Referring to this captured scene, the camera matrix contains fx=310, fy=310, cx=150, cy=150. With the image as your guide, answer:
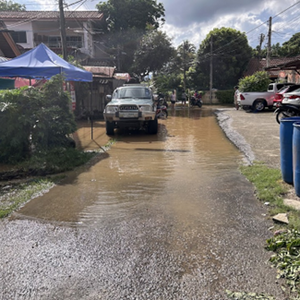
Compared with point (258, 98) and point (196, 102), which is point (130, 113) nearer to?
point (258, 98)

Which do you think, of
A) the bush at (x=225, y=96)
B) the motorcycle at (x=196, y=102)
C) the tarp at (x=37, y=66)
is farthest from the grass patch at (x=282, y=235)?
the bush at (x=225, y=96)

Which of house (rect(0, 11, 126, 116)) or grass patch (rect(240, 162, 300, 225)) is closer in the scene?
grass patch (rect(240, 162, 300, 225))

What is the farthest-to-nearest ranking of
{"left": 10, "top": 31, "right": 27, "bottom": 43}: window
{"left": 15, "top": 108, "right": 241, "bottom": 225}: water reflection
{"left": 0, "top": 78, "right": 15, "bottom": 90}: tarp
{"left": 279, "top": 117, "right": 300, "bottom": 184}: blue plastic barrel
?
{"left": 10, "top": 31, "right": 27, "bottom": 43}: window
{"left": 0, "top": 78, "right": 15, "bottom": 90}: tarp
{"left": 279, "top": 117, "right": 300, "bottom": 184}: blue plastic barrel
{"left": 15, "top": 108, "right": 241, "bottom": 225}: water reflection

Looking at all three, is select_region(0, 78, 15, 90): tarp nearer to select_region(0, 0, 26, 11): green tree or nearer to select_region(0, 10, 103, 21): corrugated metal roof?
select_region(0, 10, 103, 21): corrugated metal roof

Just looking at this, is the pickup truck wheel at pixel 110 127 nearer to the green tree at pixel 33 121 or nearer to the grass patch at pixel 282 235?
the green tree at pixel 33 121

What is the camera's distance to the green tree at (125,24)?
34.5 metres

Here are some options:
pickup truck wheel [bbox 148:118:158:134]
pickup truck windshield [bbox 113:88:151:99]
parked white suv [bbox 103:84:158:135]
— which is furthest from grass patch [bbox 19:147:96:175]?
pickup truck windshield [bbox 113:88:151:99]

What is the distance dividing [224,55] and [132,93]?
2364 cm

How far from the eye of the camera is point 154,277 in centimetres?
277

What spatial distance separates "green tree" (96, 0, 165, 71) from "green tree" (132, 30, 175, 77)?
1265 millimetres

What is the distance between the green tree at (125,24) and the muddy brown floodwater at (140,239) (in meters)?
30.0

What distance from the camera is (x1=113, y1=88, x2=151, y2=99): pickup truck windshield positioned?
1186 centimetres

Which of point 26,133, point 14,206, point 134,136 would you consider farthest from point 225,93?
point 14,206

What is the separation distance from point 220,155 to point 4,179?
4.99 m
